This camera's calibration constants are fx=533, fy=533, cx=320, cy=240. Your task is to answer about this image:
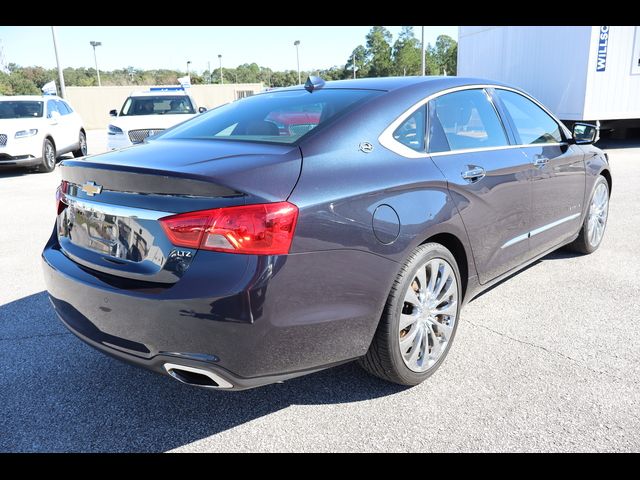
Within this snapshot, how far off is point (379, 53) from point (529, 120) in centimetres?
8516

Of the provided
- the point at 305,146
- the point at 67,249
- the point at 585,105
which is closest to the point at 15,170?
the point at 67,249

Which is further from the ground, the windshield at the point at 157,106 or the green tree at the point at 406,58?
the green tree at the point at 406,58

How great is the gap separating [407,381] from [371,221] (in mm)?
908

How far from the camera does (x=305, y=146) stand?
95.0 inches

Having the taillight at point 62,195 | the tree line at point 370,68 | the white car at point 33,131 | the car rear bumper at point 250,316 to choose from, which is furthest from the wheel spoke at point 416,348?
the tree line at point 370,68

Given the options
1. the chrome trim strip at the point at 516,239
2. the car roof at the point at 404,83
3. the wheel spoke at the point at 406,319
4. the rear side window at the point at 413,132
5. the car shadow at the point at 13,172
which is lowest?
the car shadow at the point at 13,172

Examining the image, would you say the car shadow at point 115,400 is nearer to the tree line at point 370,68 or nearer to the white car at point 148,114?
the white car at point 148,114

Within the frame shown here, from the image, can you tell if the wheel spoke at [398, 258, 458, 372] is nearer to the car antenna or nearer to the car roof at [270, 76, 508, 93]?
the car roof at [270, 76, 508, 93]

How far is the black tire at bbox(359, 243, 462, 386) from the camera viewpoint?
8.32ft

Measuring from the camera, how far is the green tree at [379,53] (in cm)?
8100

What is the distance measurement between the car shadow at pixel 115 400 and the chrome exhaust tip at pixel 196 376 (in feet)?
1.33

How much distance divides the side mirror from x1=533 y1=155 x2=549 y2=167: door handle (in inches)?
26.4

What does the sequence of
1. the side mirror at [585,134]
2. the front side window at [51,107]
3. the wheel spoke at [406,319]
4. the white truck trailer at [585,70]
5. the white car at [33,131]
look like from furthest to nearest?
the white truck trailer at [585,70] < the front side window at [51,107] < the white car at [33,131] < the side mirror at [585,134] < the wheel spoke at [406,319]

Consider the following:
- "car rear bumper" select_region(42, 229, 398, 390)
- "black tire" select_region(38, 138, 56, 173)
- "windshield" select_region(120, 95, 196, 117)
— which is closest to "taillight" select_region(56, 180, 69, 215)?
"car rear bumper" select_region(42, 229, 398, 390)
